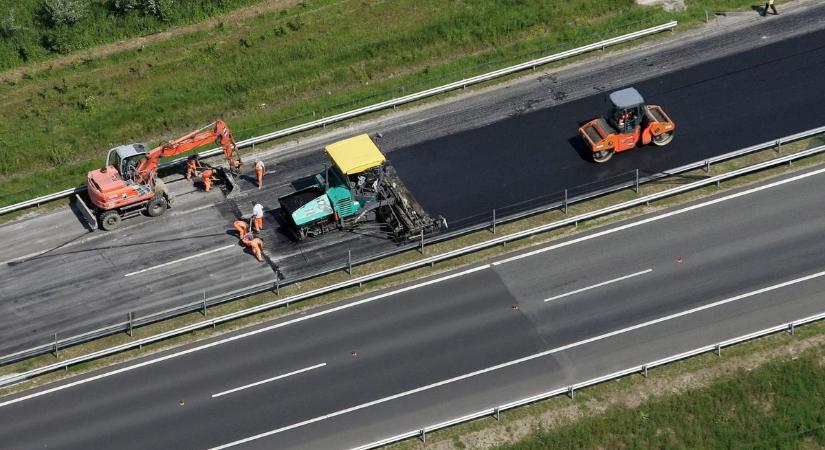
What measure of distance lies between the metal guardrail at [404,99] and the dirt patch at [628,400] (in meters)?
18.5

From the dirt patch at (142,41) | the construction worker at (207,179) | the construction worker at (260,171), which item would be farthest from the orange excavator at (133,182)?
the dirt patch at (142,41)

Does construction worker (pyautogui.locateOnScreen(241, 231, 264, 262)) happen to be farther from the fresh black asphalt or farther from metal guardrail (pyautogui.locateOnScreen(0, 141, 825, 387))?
the fresh black asphalt

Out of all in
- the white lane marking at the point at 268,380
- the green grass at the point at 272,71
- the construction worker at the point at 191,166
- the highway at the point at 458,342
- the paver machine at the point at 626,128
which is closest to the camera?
the highway at the point at 458,342

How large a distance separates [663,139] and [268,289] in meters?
16.7

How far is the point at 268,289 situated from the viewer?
41031 mm


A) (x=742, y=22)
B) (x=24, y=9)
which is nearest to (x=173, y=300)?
(x=24, y=9)

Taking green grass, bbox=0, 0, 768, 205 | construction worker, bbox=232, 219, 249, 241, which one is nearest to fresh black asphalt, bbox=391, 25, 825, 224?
green grass, bbox=0, 0, 768, 205

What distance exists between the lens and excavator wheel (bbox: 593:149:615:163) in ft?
145

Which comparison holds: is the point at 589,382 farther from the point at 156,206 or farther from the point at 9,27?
the point at 9,27

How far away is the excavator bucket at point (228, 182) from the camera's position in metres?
46.2

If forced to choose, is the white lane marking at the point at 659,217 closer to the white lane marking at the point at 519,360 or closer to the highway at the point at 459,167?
the highway at the point at 459,167

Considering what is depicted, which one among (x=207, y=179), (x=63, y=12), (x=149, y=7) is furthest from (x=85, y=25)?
(x=207, y=179)

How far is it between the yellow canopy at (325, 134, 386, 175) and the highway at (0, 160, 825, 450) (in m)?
5.11

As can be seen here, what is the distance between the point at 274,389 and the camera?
123ft
